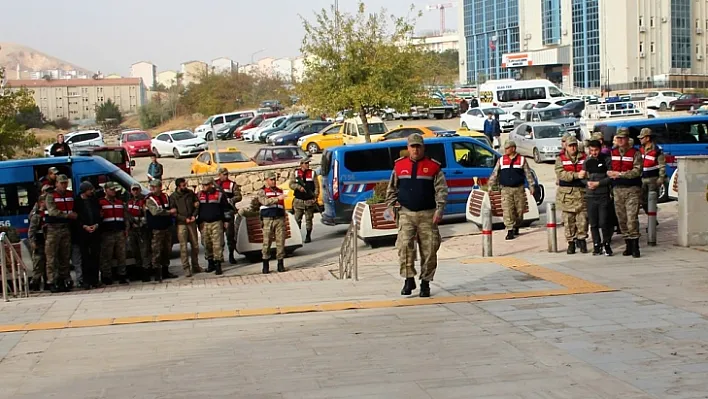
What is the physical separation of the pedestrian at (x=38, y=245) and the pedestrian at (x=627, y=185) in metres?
8.82

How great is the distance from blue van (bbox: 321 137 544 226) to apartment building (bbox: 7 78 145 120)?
154 meters

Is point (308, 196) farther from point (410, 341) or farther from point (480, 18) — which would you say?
point (480, 18)

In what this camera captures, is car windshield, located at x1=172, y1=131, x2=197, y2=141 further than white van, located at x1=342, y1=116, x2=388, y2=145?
Yes

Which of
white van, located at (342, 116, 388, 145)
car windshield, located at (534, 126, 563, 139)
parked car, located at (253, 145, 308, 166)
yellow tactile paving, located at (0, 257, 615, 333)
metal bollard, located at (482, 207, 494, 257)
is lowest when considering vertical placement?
yellow tactile paving, located at (0, 257, 615, 333)

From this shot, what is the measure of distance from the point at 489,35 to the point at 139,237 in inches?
4431

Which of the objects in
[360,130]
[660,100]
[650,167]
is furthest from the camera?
[660,100]

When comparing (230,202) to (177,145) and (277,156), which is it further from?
A: (177,145)

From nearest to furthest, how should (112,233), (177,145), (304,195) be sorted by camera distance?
(112,233) < (304,195) < (177,145)

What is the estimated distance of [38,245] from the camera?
1469 cm

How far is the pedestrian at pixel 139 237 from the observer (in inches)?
611

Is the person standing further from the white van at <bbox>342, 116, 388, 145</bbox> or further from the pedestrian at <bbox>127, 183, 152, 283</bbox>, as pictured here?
the white van at <bbox>342, 116, 388, 145</bbox>

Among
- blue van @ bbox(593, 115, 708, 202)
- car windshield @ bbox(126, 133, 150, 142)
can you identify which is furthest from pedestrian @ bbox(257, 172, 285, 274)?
car windshield @ bbox(126, 133, 150, 142)

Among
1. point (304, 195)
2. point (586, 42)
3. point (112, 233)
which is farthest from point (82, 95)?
point (112, 233)

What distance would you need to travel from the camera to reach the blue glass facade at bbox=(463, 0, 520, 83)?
11944 cm
